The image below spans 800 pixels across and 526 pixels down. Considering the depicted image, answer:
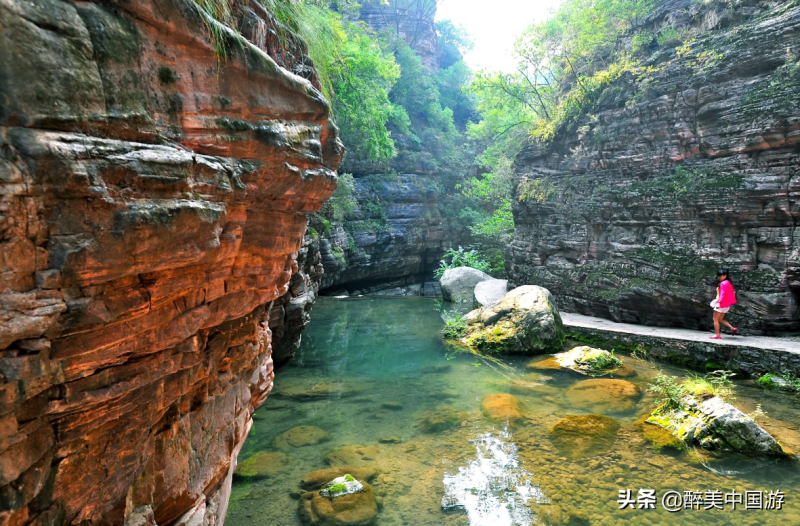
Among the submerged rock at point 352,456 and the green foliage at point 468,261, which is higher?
the green foliage at point 468,261

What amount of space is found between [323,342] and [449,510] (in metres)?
9.29

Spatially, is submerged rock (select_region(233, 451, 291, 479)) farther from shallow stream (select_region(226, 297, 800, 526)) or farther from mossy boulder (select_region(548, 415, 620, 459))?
mossy boulder (select_region(548, 415, 620, 459))

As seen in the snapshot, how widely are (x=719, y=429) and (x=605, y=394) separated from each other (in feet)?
7.44

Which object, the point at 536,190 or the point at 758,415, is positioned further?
the point at 536,190

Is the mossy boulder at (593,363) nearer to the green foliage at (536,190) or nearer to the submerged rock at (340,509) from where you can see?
the submerged rock at (340,509)

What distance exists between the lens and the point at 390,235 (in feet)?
85.6

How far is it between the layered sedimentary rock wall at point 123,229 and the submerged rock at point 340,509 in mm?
Result: 1805

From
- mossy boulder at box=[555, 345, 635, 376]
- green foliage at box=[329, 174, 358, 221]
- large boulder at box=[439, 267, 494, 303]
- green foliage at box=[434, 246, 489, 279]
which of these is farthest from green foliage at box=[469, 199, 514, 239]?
mossy boulder at box=[555, 345, 635, 376]

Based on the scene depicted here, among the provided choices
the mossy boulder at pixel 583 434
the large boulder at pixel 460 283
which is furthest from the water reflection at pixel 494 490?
the large boulder at pixel 460 283

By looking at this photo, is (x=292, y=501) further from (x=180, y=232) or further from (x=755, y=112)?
(x=755, y=112)

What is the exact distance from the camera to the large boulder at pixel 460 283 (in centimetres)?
2014

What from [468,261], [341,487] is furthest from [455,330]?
[468,261]

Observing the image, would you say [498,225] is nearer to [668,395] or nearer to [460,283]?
[460,283]

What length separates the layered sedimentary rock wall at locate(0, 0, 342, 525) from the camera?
6.43 feet
